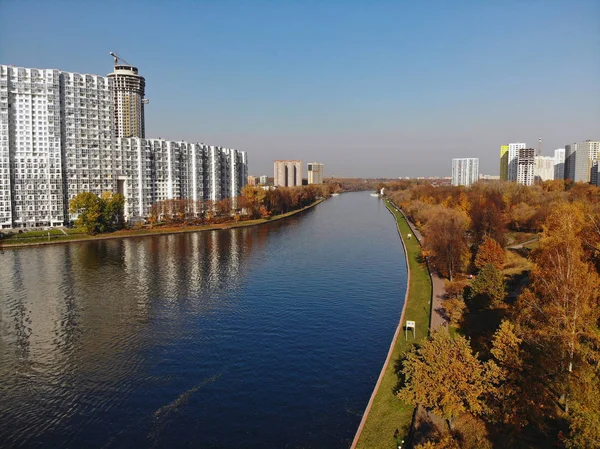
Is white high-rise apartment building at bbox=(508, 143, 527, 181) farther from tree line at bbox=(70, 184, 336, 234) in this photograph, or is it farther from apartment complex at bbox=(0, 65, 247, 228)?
apartment complex at bbox=(0, 65, 247, 228)

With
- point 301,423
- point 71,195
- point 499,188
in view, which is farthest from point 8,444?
point 499,188

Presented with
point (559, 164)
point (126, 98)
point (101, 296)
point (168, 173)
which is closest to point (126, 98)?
point (126, 98)

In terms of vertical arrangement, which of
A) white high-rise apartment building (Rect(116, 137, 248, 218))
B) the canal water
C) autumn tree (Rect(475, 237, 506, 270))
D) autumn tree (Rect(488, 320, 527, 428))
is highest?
white high-rise apartment building (Rect(116, 137, 248, 218))

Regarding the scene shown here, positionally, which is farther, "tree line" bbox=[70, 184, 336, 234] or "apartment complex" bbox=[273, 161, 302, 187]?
"apartment complex" bbox=[273, 161, 302, 187]

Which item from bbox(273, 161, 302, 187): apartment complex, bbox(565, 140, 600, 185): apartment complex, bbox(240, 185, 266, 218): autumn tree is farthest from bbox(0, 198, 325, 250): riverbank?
bbox(273, 161, 302, 187): apartment complex

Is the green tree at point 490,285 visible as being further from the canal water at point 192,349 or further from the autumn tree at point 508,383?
the autumn tree at point 508,383
